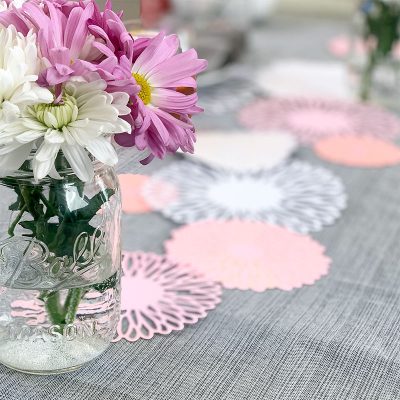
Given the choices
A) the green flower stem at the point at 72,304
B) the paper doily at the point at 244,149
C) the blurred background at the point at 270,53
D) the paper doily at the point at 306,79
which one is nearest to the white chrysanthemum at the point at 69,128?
the green flower stem at the point at 72,304

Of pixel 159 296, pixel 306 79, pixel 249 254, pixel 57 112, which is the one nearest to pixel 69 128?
pixel 57 112

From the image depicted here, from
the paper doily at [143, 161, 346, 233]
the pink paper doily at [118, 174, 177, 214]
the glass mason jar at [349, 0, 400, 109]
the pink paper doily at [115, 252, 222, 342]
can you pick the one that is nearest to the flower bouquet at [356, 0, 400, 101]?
the glass mason jar at [349, 0, 400, 109]

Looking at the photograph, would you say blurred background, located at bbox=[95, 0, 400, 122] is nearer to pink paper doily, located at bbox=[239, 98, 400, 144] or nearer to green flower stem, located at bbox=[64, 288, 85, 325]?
pink paper doily, located at bbox=[239, 98, 400, 144]

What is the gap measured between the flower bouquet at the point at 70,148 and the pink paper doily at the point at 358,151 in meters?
0.60

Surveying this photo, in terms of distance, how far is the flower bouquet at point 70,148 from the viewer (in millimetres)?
523

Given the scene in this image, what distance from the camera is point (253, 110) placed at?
1364 millimetres

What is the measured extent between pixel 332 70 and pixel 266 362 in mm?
1074

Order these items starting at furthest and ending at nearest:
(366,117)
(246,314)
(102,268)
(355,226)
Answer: (366,117) < (355,226) < (246,314) < (102,268)

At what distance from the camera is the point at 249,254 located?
87 cm

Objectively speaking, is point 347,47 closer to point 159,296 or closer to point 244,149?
point 244,149

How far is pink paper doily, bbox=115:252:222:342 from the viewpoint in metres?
0.72

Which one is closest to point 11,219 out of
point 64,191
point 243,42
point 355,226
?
point 64,191

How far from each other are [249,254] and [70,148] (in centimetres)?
38

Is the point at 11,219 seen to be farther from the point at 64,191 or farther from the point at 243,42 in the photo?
the point at 243,42
